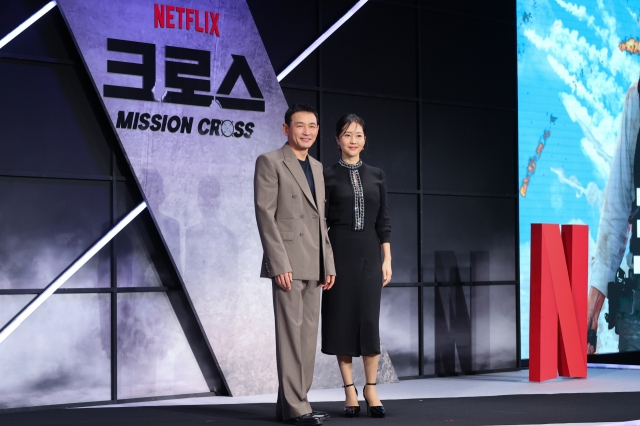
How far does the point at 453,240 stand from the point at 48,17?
3558mm

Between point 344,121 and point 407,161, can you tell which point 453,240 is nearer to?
point 407,161

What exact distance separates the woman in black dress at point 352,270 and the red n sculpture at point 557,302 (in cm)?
205

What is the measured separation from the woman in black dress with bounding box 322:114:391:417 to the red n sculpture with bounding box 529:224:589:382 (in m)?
2.05

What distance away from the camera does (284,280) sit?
15.0 feet

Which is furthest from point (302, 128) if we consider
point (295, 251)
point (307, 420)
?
point (307, 420)

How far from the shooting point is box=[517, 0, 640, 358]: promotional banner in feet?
25.8

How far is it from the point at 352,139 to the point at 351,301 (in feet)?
2.92

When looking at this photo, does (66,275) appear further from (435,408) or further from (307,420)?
(435,408)

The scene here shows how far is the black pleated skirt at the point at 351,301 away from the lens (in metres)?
4.96

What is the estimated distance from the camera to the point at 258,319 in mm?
6340

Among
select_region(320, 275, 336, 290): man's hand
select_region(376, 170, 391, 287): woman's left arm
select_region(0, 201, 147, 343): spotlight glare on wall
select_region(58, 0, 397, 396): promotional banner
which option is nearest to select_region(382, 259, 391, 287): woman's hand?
select_region(376, 170, 391, 287): woman's left arm

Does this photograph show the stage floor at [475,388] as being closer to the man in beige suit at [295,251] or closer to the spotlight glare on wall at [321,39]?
the man in beige suit at [295,251]

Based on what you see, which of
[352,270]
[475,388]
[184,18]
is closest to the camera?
[352,270]

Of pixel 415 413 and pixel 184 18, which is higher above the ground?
pixel 184 18
